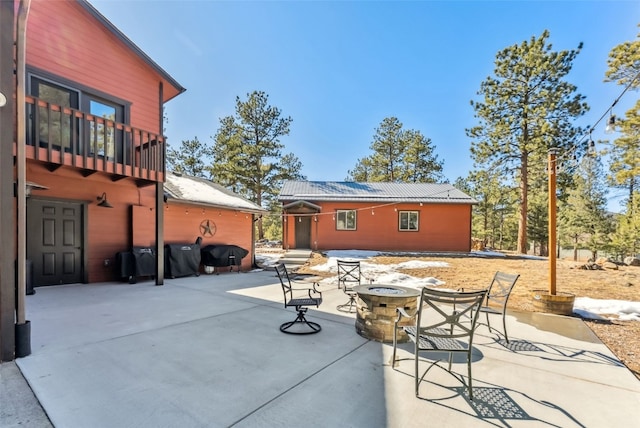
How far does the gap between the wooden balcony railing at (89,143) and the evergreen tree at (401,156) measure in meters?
22.4

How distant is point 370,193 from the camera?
16906mm

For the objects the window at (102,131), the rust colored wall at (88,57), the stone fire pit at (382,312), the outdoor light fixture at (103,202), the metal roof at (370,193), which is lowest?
the stone fire pit at (382,312)

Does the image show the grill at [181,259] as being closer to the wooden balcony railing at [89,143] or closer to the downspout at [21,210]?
the wooden balcony railing at [89,143]

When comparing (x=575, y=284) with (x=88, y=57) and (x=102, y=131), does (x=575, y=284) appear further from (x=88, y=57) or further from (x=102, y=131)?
(x=88, y=57)

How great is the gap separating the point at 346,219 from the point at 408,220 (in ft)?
11.2

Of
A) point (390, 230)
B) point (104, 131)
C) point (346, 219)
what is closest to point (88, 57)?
point (104, 131)

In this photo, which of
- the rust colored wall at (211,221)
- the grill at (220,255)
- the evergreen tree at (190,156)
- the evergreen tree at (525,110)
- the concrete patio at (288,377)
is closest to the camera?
the concrete patio at (288,377)

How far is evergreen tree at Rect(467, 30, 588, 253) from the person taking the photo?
14.6 m

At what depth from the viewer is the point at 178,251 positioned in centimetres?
862

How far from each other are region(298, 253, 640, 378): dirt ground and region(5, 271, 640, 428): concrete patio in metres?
0.30

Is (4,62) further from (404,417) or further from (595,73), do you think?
(595,73)

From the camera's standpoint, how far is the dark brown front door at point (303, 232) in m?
15.6

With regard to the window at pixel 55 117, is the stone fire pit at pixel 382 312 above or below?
below

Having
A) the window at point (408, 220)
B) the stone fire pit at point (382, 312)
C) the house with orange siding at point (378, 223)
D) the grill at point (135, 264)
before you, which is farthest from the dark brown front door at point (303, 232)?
the stone fire pit at point (382, 312)
